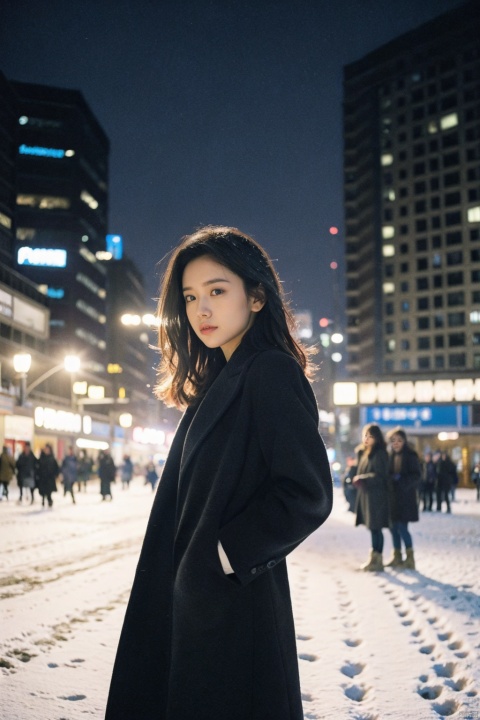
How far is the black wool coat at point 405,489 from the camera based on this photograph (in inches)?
368

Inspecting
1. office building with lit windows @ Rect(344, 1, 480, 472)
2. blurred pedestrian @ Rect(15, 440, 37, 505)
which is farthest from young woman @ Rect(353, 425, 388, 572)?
office building with lit windows @ Rect(344, 1, 480, 472)

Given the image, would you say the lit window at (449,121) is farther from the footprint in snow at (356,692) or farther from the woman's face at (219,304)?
the woman's face at (219,304)

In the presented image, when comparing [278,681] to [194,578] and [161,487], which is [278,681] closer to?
[194,578]

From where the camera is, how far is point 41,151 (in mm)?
83375

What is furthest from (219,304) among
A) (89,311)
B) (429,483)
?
(89,311)

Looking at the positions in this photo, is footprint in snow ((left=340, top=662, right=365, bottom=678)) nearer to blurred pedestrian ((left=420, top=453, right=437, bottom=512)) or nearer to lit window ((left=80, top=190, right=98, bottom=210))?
blurred pedestrian ((left=420, top=453, right=437, bottom=512))

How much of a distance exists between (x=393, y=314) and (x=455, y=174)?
60.5 feet

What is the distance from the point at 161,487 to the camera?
218 cm

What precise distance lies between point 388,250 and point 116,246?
2111 inches

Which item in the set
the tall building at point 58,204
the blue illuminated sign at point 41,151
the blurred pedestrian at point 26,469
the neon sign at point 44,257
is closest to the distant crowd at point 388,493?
the blurred pedestrian at point 26,469

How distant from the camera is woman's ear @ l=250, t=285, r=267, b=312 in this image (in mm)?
2258

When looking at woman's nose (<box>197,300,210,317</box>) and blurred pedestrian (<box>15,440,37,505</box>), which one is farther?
blurred pedestrian (<box>15,440,37,505</box>)

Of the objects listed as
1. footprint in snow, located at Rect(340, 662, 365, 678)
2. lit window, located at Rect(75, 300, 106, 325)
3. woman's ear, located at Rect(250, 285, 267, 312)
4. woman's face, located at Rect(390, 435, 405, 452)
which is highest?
lit window, located at Rect(75, 300, 106, 325)

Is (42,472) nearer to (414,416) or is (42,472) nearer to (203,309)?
(203,309)
